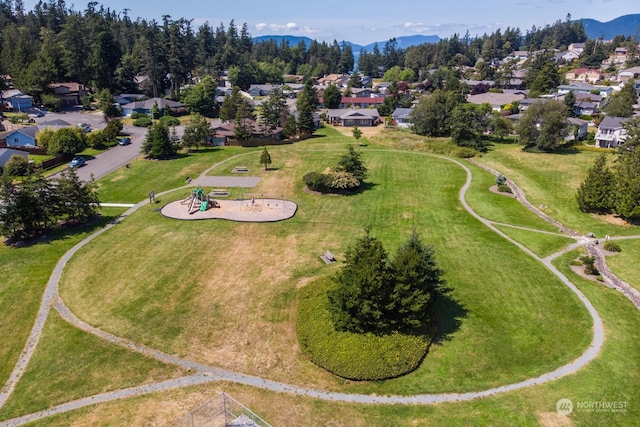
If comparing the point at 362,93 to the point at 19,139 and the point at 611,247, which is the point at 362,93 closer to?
the point at 19,139

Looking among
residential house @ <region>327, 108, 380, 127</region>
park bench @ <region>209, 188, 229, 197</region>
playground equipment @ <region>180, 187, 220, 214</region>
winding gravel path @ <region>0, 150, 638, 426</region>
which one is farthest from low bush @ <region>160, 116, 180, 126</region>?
winding gravel path @ <region>0, 150, 638, 426</region>

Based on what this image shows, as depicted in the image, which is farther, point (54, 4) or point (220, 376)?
point (54, 4)

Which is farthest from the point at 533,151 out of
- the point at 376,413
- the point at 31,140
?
the point at 31,140

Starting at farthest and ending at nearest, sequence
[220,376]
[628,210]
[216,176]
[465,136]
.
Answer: [465,136] → [216,176] → [628,210] → [220,376]

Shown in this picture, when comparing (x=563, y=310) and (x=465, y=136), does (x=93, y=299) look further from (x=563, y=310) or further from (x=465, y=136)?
(x=465, y=136)

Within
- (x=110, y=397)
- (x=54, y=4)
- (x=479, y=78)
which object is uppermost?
(x=54, y=4)

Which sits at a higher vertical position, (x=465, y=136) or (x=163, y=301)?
(x=465, y=136)

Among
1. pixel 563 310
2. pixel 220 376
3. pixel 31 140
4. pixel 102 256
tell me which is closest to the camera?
pixel 220 376

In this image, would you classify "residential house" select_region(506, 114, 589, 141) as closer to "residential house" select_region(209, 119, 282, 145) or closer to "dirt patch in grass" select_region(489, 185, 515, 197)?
"dirt patch in grass" select_region(489, 185, 515, 197)
